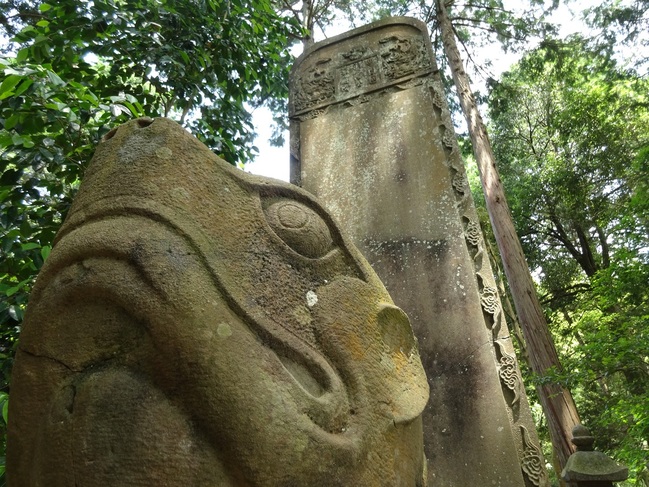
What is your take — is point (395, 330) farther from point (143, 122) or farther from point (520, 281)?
point (520, 281)

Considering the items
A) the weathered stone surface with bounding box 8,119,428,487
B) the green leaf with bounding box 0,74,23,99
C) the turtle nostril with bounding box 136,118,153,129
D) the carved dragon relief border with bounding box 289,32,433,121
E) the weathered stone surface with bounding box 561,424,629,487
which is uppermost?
the carved dragon relief border with bounding box 289,32,433,121

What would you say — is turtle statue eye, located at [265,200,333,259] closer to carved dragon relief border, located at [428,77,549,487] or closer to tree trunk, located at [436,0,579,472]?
carved dragon relief border, located at [428,77,549,487]

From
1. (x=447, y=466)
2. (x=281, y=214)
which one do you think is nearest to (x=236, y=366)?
(x=281, y=214)

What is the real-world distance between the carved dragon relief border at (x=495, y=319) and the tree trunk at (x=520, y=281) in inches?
127

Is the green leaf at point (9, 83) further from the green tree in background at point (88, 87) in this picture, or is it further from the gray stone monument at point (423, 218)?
the gray stone monument at point (423, 218)

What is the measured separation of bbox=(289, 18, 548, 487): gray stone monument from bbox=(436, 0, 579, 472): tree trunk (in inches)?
129

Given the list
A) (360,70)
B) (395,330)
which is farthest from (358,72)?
(395,330)

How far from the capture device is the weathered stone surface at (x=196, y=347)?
1074mm

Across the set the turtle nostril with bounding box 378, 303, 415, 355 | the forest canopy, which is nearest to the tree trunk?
the forest canopy

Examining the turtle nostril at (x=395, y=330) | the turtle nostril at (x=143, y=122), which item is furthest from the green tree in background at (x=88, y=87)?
the turtle nostril at (x=395, y=330)

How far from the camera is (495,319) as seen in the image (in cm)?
245

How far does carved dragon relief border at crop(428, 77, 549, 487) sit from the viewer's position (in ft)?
7.07

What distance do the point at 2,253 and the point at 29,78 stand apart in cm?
81

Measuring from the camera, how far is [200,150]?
55.7 inches
